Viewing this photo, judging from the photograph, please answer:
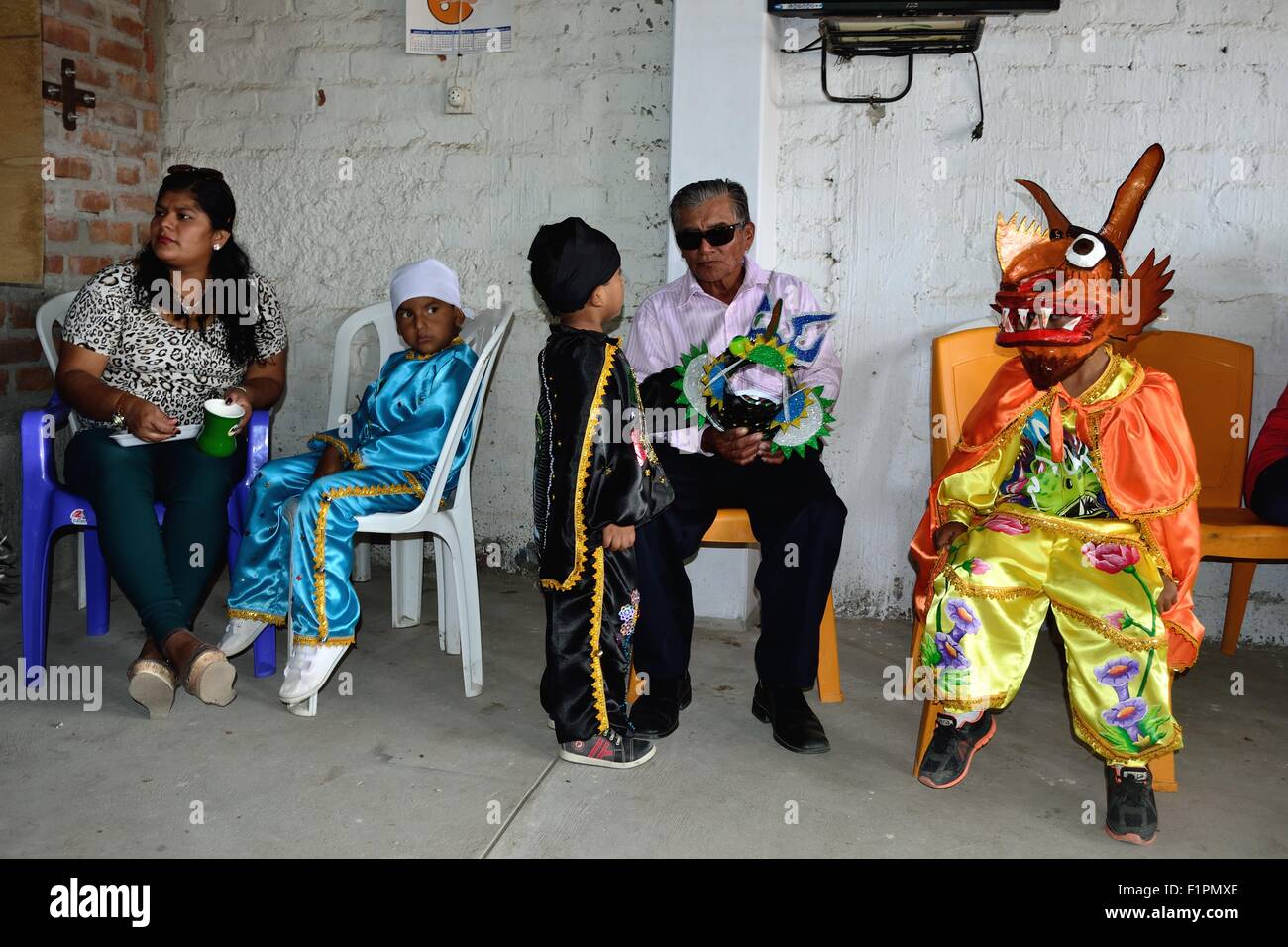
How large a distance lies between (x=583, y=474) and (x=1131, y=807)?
1347 mm

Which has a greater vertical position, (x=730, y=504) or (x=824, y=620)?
(x=730, y=504)

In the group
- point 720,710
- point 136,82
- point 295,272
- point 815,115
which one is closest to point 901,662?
point 720,710

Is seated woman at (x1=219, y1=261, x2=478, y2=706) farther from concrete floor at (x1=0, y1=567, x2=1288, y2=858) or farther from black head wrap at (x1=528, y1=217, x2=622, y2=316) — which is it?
black head wrap at (x1=528, y1=217, x2=622, y2=316)

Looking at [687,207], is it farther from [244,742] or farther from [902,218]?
[244,742]

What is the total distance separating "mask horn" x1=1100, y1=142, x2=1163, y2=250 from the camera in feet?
7.84

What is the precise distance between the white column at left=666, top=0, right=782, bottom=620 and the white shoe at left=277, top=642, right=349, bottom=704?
159cm

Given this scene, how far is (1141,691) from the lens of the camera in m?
2.34

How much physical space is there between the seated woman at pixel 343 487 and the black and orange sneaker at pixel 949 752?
1.48 metres

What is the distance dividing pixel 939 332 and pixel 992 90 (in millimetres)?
770

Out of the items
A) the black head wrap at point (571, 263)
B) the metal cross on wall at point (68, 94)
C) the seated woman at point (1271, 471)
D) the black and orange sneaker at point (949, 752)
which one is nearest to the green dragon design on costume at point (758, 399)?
the black head wrap at point (571, 263)

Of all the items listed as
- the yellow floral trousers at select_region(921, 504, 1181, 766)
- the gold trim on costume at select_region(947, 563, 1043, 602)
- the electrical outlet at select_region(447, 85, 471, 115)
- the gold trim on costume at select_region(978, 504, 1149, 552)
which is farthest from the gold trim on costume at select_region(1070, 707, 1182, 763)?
the electrical outlet at select_region(447, 85, 471, 115)

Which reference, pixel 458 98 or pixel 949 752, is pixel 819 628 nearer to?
pixel 949 752

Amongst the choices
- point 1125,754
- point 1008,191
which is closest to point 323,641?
point 1125,754

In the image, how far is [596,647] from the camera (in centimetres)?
A: 260
